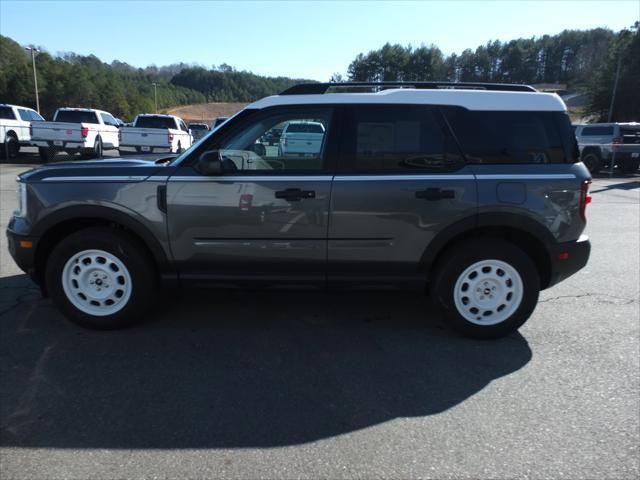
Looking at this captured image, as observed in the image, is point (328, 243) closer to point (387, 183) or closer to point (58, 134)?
point (387, 183)

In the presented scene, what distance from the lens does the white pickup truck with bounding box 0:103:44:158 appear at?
62.5ft

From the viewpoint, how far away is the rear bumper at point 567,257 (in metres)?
3.88

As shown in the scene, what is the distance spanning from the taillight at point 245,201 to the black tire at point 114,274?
94 cm

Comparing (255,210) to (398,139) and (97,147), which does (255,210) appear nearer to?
(398,139)

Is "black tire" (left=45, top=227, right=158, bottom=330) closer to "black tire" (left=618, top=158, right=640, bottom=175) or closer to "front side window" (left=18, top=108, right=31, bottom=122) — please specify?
"front side window" (left=18, top=108, right=31, bottom=122)

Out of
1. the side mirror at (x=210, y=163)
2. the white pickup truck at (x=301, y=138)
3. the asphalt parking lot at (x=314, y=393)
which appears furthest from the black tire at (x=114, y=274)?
the white pickup truck at (x=301, y=138)

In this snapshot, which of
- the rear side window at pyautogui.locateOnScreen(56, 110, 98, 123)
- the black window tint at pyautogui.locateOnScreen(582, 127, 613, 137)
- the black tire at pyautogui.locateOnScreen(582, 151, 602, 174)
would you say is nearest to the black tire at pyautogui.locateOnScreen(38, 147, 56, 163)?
the rear side window at pyautogui.locateOnScreen(56, 110, 98, 123)

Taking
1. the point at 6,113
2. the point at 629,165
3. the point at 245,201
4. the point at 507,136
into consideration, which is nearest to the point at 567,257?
the point at 507,136

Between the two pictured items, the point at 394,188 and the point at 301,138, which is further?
the point at 301,138

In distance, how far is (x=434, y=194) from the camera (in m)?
3.75

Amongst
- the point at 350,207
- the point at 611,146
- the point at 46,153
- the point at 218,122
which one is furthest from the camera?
the point at 611,146

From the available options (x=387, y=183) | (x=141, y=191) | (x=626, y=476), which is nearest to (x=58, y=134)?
(x=141, y=191)

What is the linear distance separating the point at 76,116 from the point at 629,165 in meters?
22.4

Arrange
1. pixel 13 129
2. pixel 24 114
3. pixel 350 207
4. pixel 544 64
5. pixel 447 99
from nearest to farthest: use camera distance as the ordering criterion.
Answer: pixel 350 207 → pixel 447 99 → pixel 13 129 → pixel 24 114 → pixel 544 64
